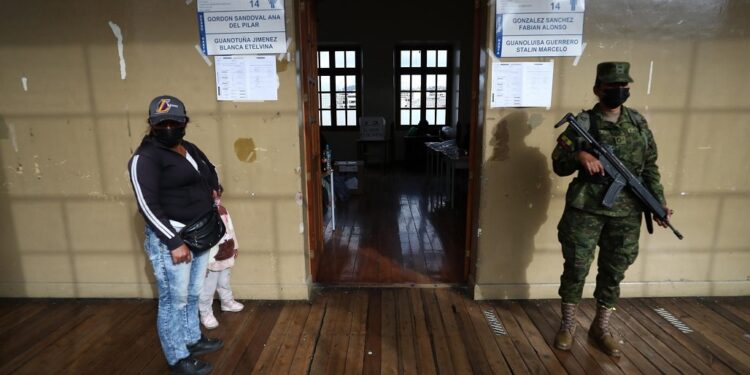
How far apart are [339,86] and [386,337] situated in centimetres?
865

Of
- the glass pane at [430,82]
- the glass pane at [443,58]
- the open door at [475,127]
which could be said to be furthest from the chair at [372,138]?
the open door at [475,127]

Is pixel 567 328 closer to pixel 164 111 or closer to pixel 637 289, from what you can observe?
→ pixel 637 289

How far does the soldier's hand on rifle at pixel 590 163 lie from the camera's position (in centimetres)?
230

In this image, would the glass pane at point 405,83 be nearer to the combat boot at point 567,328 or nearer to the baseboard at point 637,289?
the baseboard at point 637,289

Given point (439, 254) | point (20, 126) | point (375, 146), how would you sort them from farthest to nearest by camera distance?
point (375, 146), point (439, 254), point (20, 126)

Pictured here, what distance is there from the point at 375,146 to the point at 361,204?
3864mm

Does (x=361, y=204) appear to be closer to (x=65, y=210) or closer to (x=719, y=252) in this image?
(x=65, y=210)

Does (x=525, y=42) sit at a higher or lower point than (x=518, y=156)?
higher

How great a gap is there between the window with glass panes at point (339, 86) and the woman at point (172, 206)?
840cm

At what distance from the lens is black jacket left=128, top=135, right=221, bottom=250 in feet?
6.62

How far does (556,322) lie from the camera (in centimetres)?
293

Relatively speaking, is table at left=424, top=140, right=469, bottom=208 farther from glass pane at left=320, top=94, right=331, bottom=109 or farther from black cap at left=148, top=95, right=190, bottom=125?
black cap at left=148, top=95, right=190, bottom=125

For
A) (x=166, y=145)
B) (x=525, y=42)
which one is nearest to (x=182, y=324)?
(x=166, y=145)

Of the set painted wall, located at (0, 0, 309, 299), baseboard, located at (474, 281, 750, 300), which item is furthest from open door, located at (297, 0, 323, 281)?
baseboard, located at (474, 281, 750, 300)
